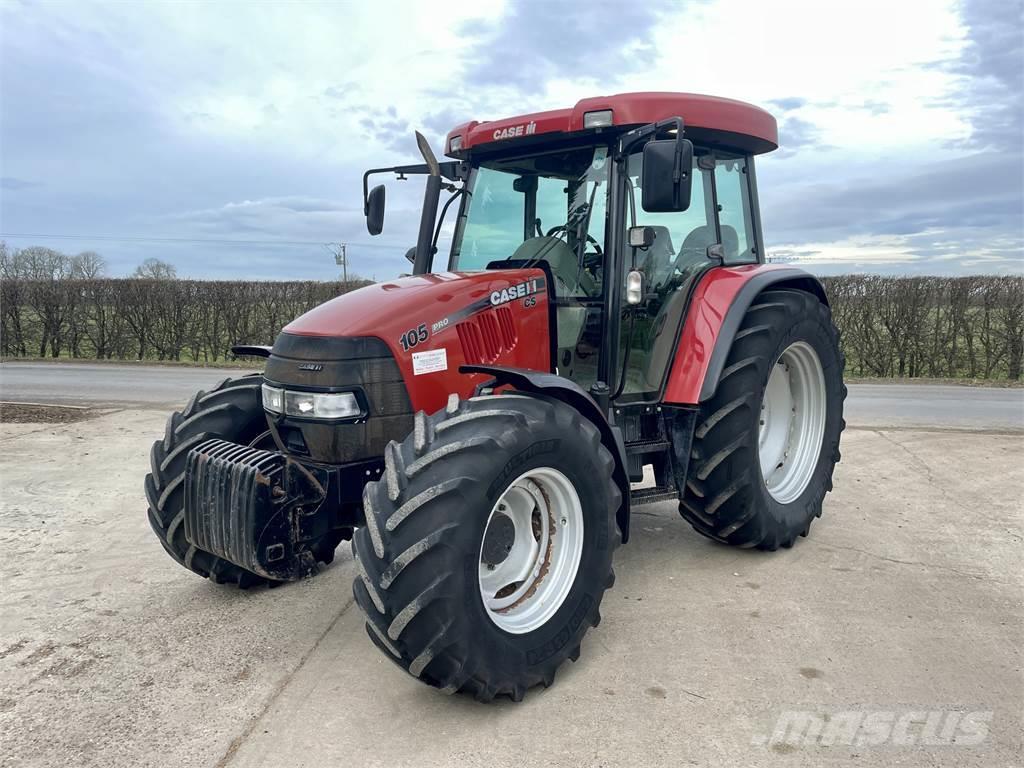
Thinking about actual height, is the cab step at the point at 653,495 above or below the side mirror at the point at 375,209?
below

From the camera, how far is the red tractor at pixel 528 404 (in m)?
2.71

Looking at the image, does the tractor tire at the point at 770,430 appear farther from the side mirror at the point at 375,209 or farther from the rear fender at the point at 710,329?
the side mirror at the point at 375,209

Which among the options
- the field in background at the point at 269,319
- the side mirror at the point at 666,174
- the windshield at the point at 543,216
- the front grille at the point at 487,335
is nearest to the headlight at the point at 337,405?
the front grille at the point at 487,335

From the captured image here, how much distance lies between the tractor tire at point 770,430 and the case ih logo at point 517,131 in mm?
1476

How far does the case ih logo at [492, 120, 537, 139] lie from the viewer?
3.92 m

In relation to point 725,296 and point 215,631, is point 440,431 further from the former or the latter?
point 725,296

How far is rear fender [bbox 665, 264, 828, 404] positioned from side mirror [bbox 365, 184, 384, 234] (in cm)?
181

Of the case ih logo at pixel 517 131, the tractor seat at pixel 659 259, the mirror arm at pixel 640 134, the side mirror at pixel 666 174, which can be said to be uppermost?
the case ih logo at pixel 517 131

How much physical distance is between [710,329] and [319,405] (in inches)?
78.1

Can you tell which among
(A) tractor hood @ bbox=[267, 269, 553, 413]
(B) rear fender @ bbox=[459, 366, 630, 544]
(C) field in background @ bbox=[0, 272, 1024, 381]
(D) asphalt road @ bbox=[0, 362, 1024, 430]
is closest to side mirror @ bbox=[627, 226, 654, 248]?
(A) tractor hood @ bbox=[267, 269, 553, 413]

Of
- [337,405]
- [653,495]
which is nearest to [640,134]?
[653,495]

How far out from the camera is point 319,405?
124 inches

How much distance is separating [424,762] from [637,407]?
2079mm

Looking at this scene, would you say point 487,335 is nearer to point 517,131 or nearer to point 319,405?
point 319,405
